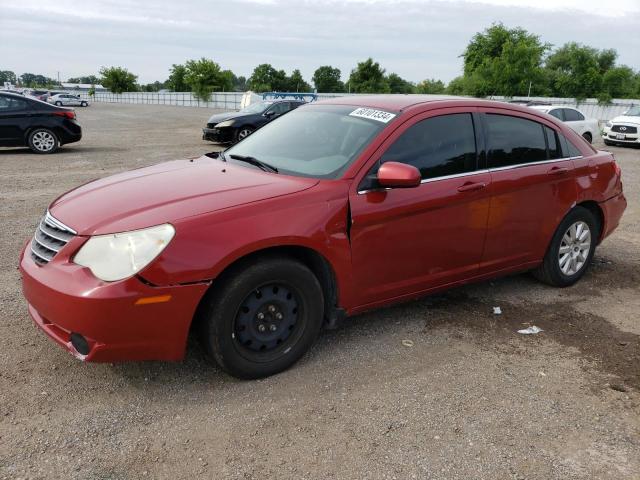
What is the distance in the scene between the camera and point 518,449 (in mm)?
2711

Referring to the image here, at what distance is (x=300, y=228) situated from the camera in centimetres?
314

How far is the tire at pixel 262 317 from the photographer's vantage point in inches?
117

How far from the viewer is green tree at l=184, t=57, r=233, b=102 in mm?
63531

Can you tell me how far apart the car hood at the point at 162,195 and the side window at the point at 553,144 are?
2.37 metres

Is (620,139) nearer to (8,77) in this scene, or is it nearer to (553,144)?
(553,144)

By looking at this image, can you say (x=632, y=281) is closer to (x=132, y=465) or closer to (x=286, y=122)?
(x=286, y=122)

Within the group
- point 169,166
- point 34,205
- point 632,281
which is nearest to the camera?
point 169,166

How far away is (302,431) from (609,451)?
5.06 ft

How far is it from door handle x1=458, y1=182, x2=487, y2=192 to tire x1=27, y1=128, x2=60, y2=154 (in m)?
12.4

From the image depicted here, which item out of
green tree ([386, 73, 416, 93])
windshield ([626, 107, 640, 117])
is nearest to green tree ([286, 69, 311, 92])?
green tree ([386, 73, 416, 93])

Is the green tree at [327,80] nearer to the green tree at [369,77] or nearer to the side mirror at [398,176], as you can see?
the green tree at [369,77]

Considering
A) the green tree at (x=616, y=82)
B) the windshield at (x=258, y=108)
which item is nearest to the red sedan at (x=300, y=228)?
the windshield at (x=258, y=108)

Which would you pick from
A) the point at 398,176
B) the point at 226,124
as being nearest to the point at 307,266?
the point at 398,176

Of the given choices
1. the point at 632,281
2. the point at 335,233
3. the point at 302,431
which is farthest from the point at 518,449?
the point at 632,281
